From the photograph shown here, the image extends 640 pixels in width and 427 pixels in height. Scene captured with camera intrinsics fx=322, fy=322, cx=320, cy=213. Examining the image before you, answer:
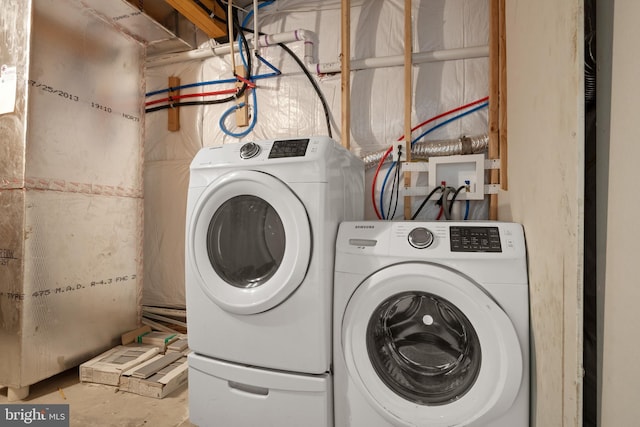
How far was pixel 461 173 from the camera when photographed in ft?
5.57

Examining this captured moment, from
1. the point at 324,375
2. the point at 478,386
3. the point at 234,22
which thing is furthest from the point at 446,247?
the point at 234,22

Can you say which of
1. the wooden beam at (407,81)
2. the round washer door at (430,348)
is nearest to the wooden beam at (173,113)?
the wooden beam at (407,81)

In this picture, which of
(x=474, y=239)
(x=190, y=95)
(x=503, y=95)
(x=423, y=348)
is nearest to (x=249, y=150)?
(x=474, y=239)

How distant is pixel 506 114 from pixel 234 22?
1.77m

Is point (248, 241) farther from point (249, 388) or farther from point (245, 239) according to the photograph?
point (249, 388)

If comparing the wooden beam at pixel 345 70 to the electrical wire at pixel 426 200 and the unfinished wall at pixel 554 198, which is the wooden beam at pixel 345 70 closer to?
the electrical wire at pixel 426 200

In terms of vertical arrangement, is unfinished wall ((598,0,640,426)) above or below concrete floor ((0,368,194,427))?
above

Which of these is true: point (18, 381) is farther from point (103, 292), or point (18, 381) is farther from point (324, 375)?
point (324, 375)

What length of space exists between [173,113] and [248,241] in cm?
147

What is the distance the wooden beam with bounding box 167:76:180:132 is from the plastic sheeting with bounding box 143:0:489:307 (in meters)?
0.04

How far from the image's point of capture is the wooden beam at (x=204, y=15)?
1.84 meters
